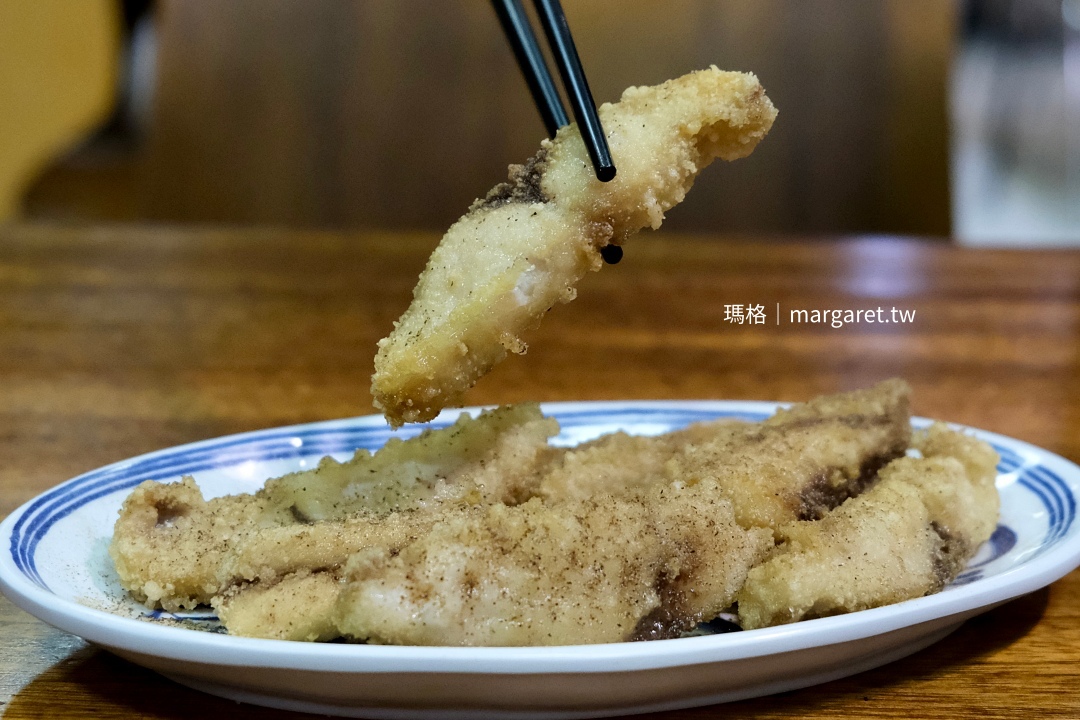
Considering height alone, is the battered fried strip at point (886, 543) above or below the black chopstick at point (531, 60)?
below

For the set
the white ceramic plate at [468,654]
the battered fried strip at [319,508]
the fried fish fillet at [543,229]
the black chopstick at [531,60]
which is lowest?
the white ceramic plate at [468,654]

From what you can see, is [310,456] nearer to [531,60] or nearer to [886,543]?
[531,60]

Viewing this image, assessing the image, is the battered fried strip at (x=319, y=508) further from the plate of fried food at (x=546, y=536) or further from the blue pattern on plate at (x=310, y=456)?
the blue pattern on plate at (x=310, y=456)

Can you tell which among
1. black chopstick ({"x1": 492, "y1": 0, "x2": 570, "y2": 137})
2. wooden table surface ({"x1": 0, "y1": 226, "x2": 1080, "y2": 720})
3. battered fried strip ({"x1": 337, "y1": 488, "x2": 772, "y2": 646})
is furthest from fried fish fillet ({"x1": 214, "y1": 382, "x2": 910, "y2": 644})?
black chopstick ({"x1": 492, "y1": 0, "x2": 570, "y2": 137})

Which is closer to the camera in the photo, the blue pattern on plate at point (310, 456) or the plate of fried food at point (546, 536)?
the plate of fried food at point (546, 536)

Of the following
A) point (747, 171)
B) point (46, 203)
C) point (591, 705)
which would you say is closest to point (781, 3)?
point (747, 171)

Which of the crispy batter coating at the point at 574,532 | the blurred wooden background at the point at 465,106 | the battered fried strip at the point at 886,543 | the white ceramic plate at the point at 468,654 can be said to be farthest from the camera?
the blurred wooden background at the point at 465,106

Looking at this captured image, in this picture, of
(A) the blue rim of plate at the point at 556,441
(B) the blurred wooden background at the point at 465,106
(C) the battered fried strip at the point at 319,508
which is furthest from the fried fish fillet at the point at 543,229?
(B) the blurred wooden background at the point at 465,106

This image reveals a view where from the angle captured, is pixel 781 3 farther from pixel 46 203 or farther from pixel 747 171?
pixel 46 203
